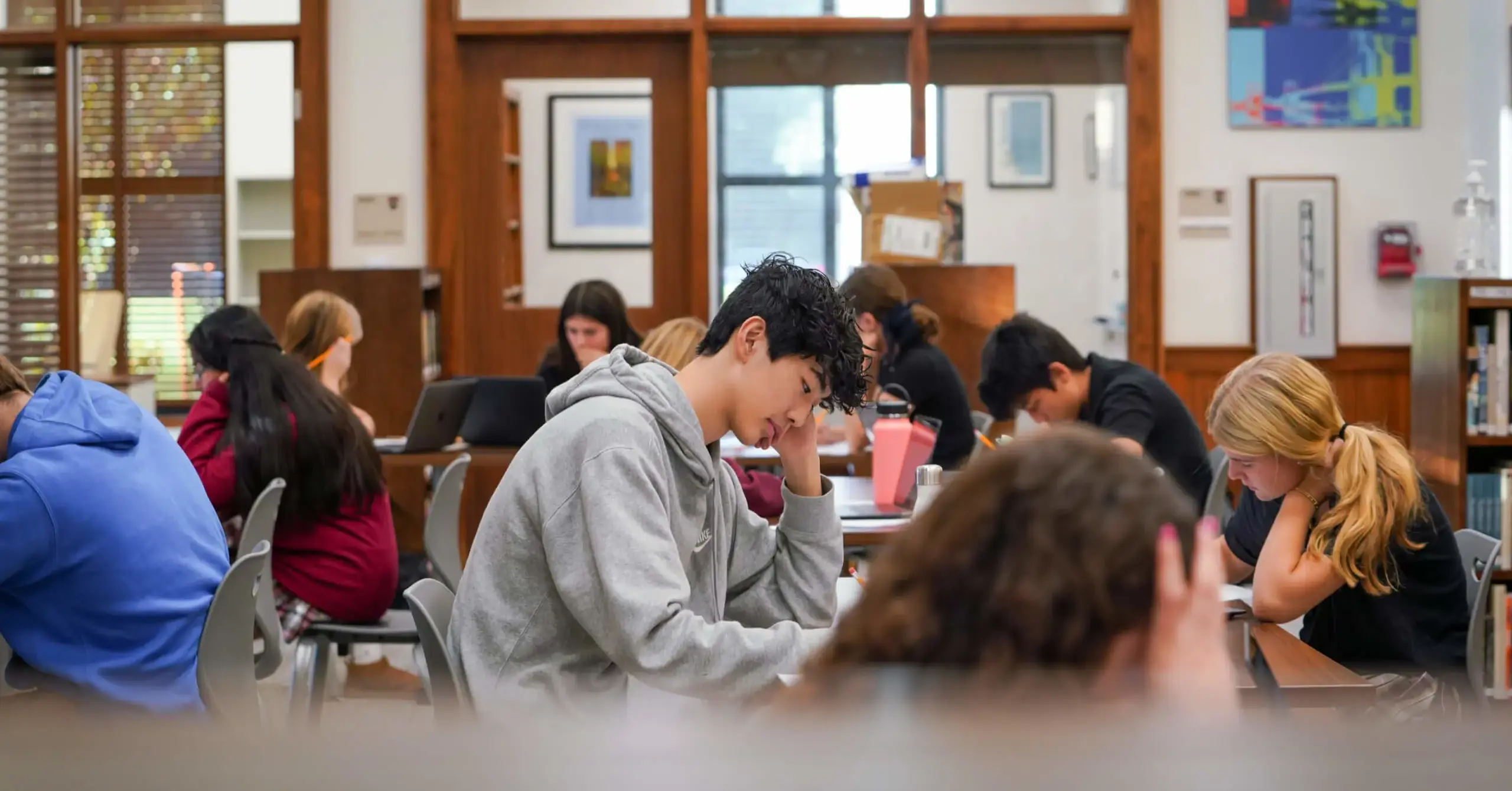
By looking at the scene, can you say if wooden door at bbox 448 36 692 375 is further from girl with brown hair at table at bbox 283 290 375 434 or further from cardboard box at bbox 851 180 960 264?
girl with brown hair at table at bbox 283 290 375 434

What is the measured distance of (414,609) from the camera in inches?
75.1

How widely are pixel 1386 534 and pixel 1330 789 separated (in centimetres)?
235

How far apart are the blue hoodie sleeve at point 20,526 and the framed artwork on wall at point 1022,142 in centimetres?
544

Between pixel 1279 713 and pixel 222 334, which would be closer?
pixel 1279 713

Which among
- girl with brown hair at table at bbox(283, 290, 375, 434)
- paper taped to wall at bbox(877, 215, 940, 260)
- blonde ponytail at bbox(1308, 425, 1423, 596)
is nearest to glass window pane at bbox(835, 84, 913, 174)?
paper taped to wall at bbox(877, 215, 940, 260)

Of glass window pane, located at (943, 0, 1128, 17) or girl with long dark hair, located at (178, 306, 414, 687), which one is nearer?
girl with long dark hair, located at (178, 306, 414, 687)

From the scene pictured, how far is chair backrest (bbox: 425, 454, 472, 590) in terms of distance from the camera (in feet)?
12.5

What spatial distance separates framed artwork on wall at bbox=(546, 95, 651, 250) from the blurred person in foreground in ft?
18.9

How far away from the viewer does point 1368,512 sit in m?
2.38

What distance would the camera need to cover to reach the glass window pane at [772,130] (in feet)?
21.2

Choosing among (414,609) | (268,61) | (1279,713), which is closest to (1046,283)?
(268,61)

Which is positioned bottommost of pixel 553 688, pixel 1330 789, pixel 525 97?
pixel 553 688

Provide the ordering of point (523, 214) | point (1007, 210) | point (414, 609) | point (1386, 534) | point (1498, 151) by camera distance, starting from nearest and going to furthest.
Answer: point (414, 609) → point (1386, 534) → point (1498, 151) → point (523, 214) → point (1007, 210)

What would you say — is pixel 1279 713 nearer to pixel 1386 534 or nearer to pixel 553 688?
pixel 553 688
